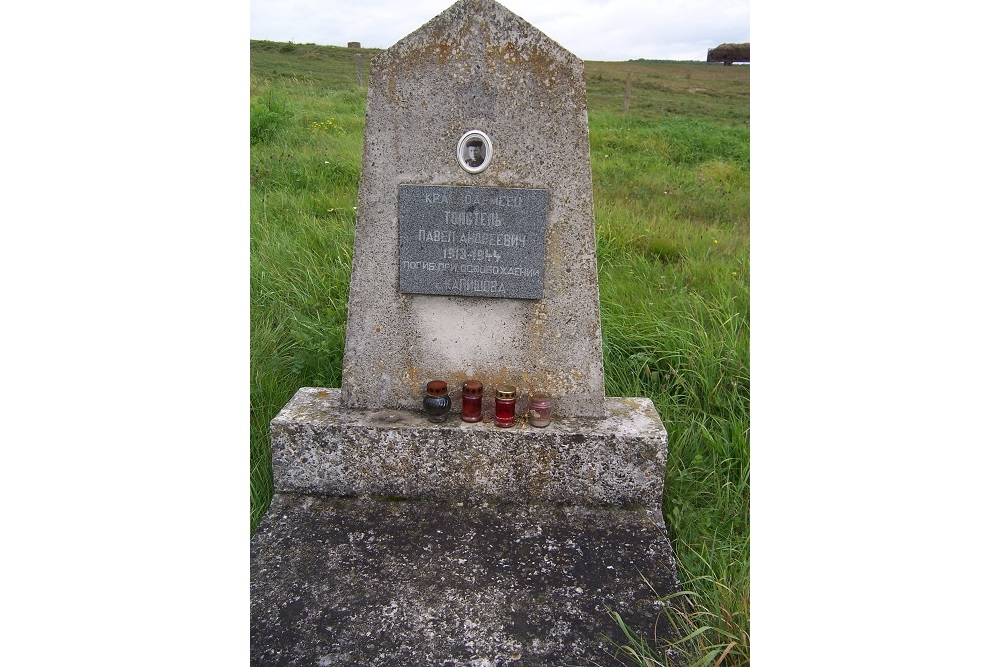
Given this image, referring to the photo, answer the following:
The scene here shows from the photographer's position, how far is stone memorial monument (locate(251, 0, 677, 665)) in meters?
2.18

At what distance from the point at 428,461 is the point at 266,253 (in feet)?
7.65

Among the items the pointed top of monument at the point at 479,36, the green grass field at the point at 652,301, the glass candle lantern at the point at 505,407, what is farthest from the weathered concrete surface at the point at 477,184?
the green grass field at the point at 652,301

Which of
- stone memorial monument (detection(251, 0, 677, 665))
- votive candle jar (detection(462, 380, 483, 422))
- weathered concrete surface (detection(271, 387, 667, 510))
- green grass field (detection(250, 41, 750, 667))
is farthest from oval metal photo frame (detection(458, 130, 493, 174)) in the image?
green grass field (detection(250, 41, 750, 667))

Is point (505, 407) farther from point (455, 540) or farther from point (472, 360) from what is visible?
point (455, 540)

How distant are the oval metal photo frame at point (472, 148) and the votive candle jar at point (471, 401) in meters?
0.75

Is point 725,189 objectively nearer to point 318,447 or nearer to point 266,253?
point 266,253

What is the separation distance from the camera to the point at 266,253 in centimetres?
414

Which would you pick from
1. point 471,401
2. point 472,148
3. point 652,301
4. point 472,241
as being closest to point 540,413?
point 471,401

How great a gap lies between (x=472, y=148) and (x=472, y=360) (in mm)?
750

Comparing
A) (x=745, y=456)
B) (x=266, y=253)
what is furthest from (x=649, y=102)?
(x=745, y=456)

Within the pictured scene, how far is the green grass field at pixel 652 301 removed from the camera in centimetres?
222

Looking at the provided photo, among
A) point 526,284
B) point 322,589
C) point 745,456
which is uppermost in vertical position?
point 526,284

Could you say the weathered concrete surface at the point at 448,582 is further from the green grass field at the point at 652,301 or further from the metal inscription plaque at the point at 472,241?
the metal inscription plaque at the point at 472,241

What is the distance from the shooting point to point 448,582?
197 centimetres
